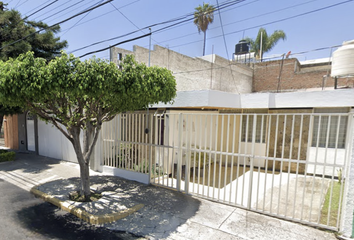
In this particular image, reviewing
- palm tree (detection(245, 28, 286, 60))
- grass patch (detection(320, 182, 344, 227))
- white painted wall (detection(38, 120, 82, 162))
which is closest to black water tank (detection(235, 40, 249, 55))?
palm tree (detection(245, 28, 286, 60))

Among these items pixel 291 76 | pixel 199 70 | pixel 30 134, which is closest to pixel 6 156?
pixel 30 134

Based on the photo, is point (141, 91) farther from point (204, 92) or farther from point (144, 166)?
point (144, 166)

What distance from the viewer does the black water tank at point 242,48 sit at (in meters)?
19.4

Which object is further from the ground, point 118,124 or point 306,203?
point 118,124

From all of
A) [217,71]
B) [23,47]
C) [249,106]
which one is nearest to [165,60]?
[217,71]

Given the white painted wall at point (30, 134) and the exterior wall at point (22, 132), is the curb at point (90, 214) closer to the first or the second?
the white painted wall at point (30, 134)

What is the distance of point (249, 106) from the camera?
8.23m

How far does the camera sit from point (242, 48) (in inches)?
771

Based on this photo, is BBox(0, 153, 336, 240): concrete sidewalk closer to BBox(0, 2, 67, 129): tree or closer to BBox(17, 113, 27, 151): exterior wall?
BBox(0, 2, 67, 129): tree

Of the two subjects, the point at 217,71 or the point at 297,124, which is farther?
the point at 217,71

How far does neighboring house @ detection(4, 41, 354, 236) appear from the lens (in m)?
4.51

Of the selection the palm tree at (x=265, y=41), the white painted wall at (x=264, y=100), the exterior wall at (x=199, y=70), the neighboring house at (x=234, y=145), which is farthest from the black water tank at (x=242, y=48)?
the white painted wall at (x=264, y=100)

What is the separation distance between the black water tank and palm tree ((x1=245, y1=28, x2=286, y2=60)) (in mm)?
1323

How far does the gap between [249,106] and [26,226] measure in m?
7.70
